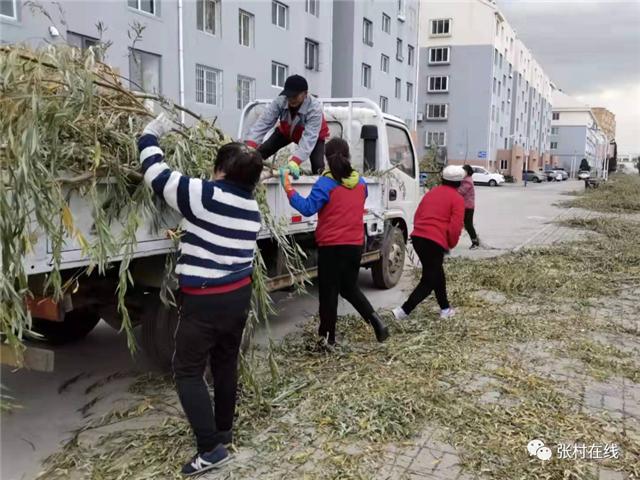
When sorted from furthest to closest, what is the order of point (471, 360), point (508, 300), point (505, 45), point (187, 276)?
1. point (505, 45)
2. point (508, 300)
3. point (471, 360)
4. point (187, 276)

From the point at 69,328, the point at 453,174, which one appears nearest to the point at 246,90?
the point at 453,174

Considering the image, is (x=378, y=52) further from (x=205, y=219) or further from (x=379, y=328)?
(x=205, y=219)

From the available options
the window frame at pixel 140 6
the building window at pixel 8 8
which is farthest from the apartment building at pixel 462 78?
the building window at pixel 8 8

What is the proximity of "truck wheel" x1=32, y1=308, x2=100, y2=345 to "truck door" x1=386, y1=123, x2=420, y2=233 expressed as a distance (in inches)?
156

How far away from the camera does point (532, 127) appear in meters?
81.4

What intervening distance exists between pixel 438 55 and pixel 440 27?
2.57 m

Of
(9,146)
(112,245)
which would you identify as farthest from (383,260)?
(9,146)

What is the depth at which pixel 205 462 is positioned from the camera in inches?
127

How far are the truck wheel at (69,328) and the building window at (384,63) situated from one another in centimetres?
3426

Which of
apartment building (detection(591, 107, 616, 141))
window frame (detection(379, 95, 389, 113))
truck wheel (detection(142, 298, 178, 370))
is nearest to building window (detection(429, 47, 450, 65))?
window frame (detection(379, 95, 389, 113))

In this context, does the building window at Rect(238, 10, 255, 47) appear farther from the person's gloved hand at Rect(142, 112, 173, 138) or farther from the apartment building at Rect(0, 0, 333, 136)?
the person's gloved hand at Rect(142, 112, 173, 138)

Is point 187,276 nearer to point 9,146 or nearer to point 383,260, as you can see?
point 9,146

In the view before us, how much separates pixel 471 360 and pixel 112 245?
316 cm

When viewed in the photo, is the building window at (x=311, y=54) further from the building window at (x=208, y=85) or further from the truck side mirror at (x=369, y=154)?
the truck side mirror at (x=369, y=154)
